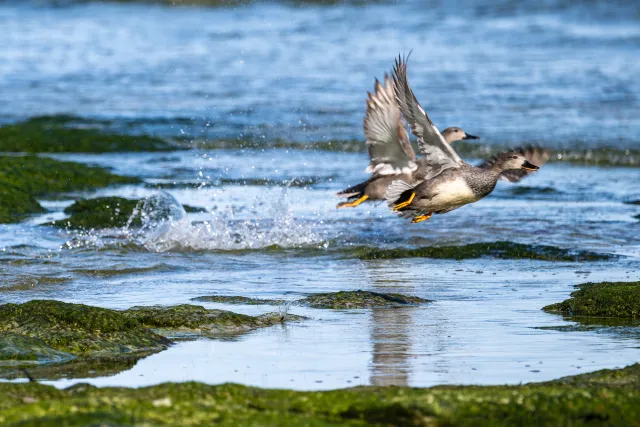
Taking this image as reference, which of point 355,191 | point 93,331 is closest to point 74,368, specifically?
point 93,331

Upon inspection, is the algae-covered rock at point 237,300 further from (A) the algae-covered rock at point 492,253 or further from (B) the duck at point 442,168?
(A) the algae-covered rock at point 492,253

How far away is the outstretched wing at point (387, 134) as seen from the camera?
11227 mm

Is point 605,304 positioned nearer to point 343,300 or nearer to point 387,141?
point 343,300

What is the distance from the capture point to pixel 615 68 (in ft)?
90.7

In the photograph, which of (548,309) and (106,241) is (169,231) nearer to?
(106,241)

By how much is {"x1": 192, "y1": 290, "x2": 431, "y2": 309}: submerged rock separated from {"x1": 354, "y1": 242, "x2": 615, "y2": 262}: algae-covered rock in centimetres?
217

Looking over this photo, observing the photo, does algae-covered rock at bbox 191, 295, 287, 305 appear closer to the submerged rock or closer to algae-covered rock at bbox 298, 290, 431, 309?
the submerged rock

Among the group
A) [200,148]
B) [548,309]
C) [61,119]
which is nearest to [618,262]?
[548,309]

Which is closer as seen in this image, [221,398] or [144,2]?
[221,398]

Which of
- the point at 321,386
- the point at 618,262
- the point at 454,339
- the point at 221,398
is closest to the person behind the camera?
the point at 221,398

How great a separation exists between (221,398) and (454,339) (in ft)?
7.03

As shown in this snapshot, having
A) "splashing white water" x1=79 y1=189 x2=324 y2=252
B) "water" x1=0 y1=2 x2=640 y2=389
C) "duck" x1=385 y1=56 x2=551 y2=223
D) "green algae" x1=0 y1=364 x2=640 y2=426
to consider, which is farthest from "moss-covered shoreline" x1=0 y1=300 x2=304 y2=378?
"splashing white water" x1=79 y1=189 x2=324 y2=252

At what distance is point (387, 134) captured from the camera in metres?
11.3

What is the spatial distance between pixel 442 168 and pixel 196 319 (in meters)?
3.00
